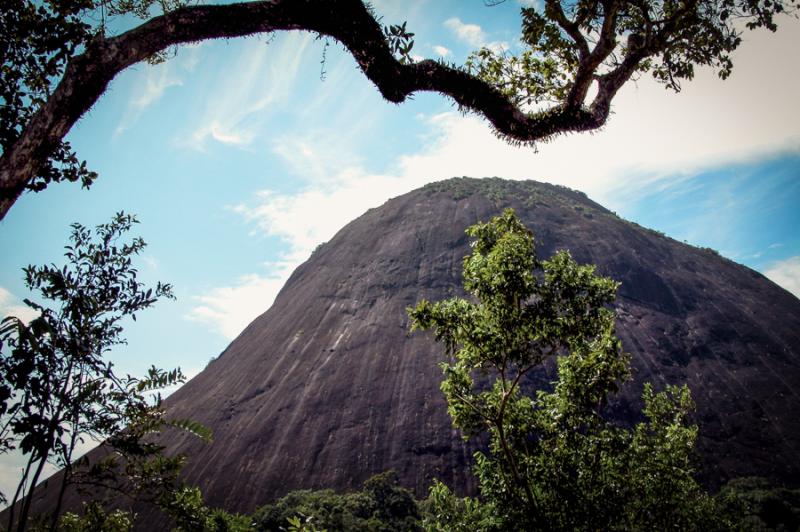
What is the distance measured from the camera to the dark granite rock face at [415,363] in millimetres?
35312

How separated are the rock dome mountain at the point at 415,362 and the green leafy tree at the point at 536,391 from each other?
3049 cm

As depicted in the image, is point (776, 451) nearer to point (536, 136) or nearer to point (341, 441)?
point (341, 441)

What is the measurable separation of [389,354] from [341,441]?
1117cm

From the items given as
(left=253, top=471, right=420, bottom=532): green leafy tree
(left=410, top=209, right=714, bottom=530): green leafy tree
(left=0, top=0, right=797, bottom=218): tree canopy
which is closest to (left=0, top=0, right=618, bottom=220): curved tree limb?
(left=0, top=0, right=797, bottom=218): tree canopy

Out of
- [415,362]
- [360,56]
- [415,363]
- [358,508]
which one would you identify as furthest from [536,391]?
[415,362]

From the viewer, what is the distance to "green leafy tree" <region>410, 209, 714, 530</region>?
5.73m

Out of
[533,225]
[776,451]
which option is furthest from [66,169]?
[533,225]

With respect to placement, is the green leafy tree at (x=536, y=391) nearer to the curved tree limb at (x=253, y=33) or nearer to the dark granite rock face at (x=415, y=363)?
the curved tree limb at (x=253, y=33)

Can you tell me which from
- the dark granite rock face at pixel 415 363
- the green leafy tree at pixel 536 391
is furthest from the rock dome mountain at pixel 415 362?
the green leafy tree at pixel 536 391

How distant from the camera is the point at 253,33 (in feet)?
8.72

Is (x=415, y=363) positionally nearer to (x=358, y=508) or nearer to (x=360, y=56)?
(x=358, y=508)

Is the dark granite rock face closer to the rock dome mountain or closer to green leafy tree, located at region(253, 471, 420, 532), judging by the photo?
the rock dome mountain

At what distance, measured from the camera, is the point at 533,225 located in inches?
2542

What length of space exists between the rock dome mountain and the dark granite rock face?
0.58 feet
